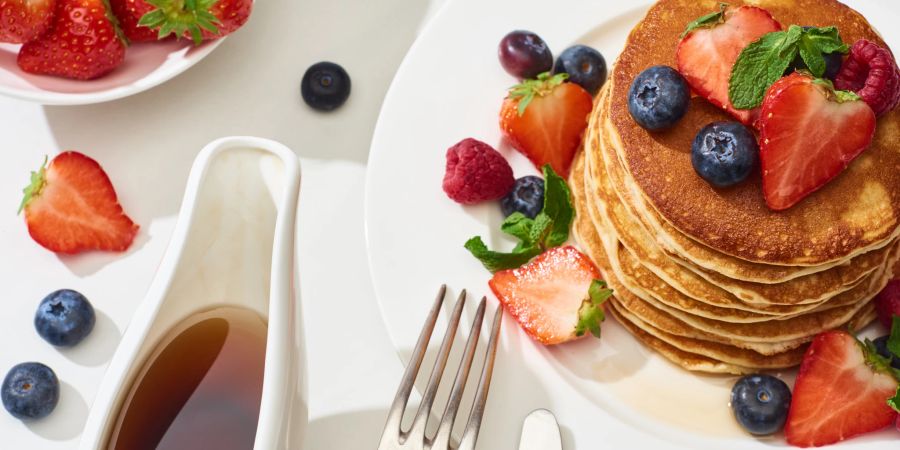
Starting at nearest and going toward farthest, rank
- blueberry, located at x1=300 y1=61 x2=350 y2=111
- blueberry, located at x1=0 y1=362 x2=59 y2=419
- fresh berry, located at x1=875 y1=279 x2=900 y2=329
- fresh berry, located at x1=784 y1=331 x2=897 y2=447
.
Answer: fresh berry, located at x1=784 y1=331 x2=897 y2=447 → fresh berry, located at x1=875 y1=279 x2=900 y2=329 → blueberry, located at x1=0 y1=362 x2=59 y2=419 → blueberry, located at x1=300 y1=61 x2=350 y2=111

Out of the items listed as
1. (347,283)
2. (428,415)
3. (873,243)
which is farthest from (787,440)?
(347,283)

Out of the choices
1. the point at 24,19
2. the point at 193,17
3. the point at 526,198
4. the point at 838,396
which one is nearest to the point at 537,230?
the point at 526,198

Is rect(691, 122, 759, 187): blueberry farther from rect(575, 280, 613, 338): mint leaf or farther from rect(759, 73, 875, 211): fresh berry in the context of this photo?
rect(575, 280, 613, 338): mint leaf

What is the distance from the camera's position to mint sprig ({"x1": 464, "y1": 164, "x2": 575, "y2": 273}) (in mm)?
1859

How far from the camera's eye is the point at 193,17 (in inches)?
83.0

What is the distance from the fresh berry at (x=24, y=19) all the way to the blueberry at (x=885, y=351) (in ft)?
6.21

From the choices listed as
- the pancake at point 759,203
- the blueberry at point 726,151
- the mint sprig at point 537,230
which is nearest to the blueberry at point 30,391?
the mint sprig at point 537,230

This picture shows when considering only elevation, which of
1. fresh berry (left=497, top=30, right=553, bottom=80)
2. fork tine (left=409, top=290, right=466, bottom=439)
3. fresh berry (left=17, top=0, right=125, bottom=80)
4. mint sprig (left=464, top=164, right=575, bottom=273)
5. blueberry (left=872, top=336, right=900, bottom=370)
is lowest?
blueberry (left=872, top=336, right=900, bottom=370)

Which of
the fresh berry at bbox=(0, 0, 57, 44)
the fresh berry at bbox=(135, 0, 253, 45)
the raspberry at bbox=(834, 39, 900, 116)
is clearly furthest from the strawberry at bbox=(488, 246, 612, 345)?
the fresh berry at bbox=(0, 0, 57, 44)

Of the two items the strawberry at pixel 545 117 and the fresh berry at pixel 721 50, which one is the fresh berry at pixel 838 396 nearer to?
the fresh berry at pixel 721 50

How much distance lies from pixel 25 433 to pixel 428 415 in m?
0.95

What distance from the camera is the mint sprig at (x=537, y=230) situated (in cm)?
186

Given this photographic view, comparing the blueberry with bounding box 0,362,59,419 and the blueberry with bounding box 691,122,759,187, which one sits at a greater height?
the blueberry with bounding box 691,122,759,187

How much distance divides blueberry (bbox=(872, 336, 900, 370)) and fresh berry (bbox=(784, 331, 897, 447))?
7 cm
